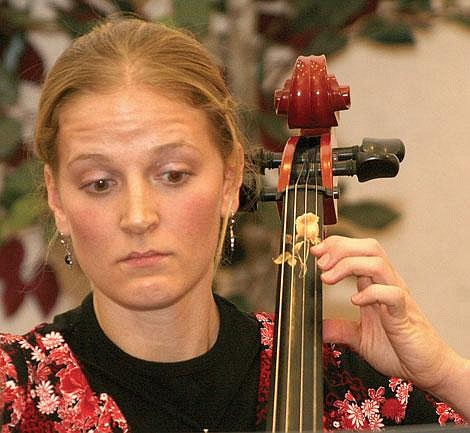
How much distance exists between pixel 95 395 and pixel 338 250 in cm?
34

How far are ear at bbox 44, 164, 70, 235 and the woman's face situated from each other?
16 mm

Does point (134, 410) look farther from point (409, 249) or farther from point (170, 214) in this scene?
point (409, 249)

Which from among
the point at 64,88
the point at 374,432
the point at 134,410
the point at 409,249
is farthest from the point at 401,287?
the point at 409,249

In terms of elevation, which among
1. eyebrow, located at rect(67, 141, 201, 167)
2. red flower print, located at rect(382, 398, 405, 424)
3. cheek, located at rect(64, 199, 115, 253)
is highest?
eyebrow, located at rect(67, 141, 201, 167)

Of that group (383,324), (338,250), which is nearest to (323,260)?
(338,250)

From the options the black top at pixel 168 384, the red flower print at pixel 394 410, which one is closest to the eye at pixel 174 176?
the black top at pixel 168 384

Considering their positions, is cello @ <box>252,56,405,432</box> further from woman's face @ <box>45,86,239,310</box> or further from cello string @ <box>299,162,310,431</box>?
woman's face @ <box>45,86,239,310</box>

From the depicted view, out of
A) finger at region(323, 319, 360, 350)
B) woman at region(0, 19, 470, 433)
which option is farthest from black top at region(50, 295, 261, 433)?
finger at region(323, 319, 360, 350)

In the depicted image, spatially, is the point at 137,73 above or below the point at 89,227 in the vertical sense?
above

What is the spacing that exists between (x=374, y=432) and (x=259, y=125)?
5.28ft

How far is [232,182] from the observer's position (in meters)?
1.29

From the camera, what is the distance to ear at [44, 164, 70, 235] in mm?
1232

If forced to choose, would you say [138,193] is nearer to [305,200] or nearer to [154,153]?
[154,153]

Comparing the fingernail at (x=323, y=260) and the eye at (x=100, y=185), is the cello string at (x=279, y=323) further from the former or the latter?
the eye at (x=100, y=185)
